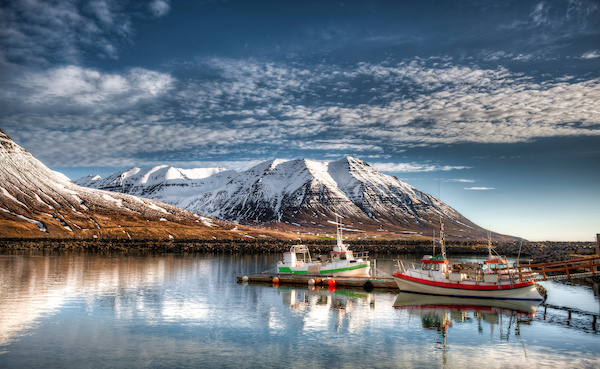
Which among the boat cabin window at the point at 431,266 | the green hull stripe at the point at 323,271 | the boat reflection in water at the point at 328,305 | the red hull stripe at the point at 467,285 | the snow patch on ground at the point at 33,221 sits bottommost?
the boat reflection in water at the point at 328,305

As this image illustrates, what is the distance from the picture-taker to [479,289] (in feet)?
143

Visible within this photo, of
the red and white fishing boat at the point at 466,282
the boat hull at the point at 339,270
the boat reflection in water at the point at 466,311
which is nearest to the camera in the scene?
the boat reflection in water at the point at 466,311

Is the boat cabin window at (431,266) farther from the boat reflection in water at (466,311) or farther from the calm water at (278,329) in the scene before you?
the calm water at (278,329)

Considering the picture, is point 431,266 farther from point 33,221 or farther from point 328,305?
point 33,221

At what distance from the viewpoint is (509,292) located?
42.5 m

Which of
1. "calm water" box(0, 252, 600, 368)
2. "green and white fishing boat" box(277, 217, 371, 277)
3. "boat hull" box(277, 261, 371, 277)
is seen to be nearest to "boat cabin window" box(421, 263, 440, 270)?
"calm water" box(0, 252, 600, 368)

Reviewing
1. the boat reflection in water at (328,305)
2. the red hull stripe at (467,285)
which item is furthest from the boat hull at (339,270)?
the red hull stripe at (467,285)

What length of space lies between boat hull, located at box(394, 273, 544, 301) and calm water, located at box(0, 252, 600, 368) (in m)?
1.22

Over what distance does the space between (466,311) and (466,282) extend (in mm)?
5739

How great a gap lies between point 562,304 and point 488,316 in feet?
36.5

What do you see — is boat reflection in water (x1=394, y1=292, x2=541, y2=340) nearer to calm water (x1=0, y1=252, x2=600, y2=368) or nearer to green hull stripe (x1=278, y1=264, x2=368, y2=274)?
calm water (x1=0, y1=252, x2=600, y2=368)

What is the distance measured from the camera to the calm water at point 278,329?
24531 millimetres

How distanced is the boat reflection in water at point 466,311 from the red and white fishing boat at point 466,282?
736 mm

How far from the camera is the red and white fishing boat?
4247cm
